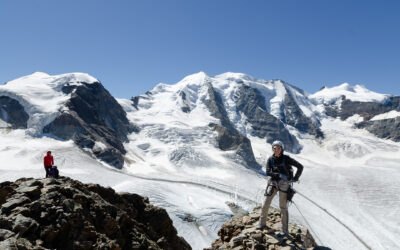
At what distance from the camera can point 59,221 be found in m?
9.17

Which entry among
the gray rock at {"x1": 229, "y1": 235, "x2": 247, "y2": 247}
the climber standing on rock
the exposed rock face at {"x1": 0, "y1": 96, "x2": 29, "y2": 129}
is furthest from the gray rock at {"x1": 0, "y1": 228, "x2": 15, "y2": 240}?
the exposed rock face at {"x1": 0, "y1": 96, "x2": 29, "y2": 129}

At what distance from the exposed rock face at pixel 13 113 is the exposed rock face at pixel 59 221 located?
430ft

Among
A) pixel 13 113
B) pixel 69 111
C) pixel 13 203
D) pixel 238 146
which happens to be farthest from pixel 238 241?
pixel 13 113

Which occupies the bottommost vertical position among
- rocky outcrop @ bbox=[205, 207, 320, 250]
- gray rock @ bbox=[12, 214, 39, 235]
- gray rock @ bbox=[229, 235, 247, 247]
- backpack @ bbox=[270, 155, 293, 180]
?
gray rock @ bbox=[12, 214, 39, 235]

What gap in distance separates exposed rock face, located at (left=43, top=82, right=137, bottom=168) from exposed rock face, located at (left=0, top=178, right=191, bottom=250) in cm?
10310

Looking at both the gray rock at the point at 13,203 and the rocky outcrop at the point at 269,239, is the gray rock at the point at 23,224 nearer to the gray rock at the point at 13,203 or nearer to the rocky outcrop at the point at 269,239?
the gray rock at the point at 13,203

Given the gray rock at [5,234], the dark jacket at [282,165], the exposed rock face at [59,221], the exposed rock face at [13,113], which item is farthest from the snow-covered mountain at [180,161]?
the gray rock at [5,234]

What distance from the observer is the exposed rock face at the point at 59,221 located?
8180mm

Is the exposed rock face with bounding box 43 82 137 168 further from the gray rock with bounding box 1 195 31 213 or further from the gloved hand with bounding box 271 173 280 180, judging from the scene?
the gloved hand with bounding box 271 173 280 180

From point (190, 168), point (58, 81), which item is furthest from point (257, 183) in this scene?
point (58, 81)

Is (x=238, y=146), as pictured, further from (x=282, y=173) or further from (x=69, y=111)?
(x=282, y=173)

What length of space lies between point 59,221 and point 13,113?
141m

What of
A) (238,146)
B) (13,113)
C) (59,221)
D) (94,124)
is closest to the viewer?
(59,221)

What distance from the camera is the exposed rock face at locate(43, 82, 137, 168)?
379 ft
